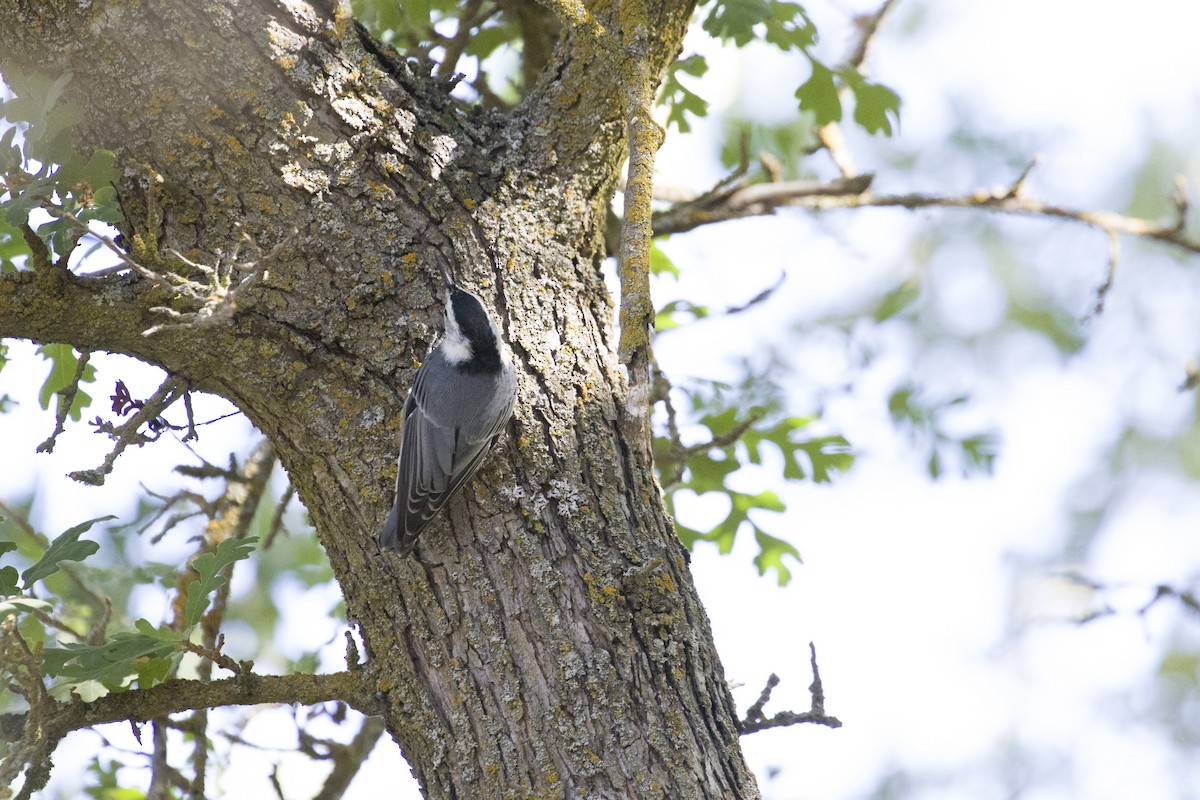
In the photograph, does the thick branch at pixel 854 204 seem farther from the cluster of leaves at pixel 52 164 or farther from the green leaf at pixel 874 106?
the cluster of leaves at pixel 52 164

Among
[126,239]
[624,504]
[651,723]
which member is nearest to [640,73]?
[624,504]

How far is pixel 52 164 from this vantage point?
6.93 feet

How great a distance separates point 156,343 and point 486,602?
962 mm

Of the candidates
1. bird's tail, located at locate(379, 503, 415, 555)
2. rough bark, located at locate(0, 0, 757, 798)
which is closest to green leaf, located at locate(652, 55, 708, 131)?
rough bark, located at locate(0, 0, 757, 798)

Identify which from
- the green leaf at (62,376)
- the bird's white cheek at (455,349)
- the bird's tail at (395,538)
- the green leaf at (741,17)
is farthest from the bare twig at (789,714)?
the green leaf at (62,376)

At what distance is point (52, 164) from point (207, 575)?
937mm

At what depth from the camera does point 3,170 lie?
6.80ft

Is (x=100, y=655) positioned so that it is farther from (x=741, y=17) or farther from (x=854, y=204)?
(x=854, y=204)

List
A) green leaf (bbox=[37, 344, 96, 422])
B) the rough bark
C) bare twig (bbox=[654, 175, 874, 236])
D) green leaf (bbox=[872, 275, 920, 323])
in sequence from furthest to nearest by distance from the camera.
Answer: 1. green leaf (bbox=[872, 275, 920, 323])
2. bare twig (bbox=[654, 175, 874, 236])
3. green leaf (bbox=[37, 344, 96, 422])
4. the rough bark

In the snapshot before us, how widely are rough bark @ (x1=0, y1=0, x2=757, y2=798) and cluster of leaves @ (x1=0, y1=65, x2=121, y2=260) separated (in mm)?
96

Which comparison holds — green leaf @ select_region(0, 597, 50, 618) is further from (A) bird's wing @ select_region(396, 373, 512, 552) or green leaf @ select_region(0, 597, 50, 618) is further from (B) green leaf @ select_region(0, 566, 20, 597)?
(A) bird's wing @ select_region(396, 373, 512, 552)

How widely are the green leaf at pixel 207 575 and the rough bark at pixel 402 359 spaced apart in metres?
0.19

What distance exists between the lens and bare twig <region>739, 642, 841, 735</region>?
2.27 metres

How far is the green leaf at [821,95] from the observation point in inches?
138
